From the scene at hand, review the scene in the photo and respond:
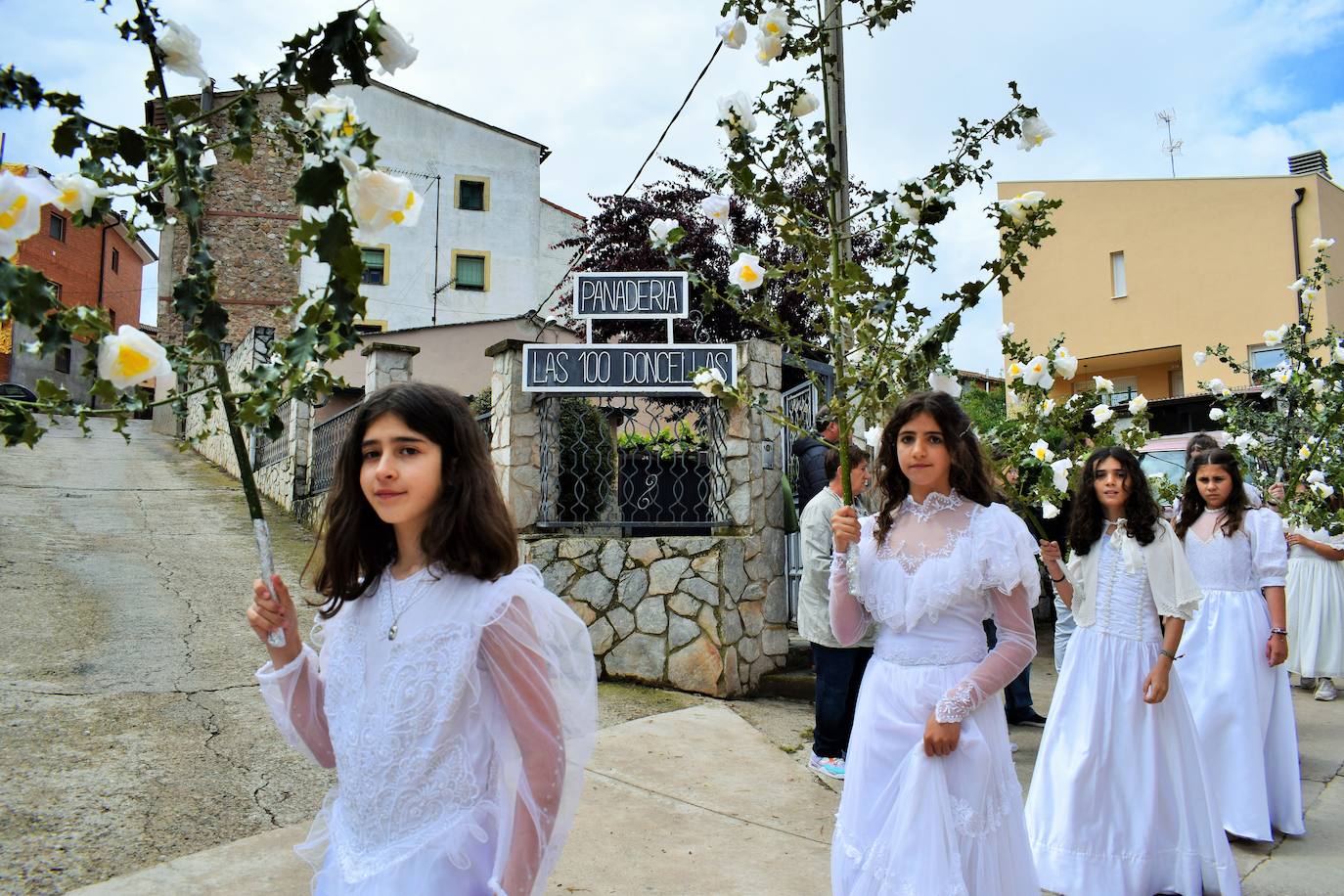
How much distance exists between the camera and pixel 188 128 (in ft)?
5.48

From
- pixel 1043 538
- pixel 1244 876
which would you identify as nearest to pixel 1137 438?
pixel 1043 538

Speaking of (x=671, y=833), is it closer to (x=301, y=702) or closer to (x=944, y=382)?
(x=944, y=382)

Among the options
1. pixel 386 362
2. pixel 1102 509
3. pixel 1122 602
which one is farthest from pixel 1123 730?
pixel 386 362

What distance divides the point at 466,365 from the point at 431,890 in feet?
59.2

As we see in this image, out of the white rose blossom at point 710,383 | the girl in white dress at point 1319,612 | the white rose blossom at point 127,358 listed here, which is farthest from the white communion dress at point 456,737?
the girl in white dress at point 1319,612

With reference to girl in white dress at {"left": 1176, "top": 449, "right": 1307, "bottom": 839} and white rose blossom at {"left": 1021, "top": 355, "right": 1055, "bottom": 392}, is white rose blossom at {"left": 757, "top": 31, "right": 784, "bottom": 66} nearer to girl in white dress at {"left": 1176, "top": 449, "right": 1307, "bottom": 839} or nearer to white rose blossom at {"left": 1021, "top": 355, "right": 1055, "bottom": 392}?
white rose blossom at {"left": 1021, "top": 355, "right": 1055, "bottom": 392}

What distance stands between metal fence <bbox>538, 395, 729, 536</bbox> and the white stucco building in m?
21.8

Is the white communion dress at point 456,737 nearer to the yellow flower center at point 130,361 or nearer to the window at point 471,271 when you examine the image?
the yellow flower center at point 130,361

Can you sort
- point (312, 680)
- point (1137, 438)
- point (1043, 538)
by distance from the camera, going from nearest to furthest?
point (312, 680) < point (1043, 538) < point (1137, 438)

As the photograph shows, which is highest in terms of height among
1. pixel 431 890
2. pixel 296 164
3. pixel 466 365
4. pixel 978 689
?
Answer: pixel 466 365

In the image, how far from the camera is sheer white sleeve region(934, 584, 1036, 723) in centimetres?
265

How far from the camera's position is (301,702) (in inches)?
80.5

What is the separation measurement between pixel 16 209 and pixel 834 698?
15.0ft

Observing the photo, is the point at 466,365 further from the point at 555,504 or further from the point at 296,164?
the point at 296,164
